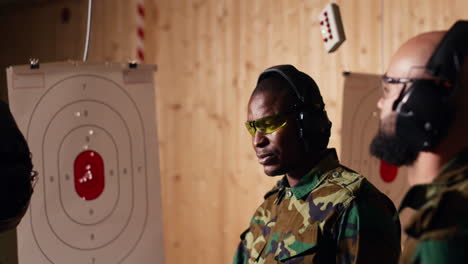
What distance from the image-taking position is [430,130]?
99cm

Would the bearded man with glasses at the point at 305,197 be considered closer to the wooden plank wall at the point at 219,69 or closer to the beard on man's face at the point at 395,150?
Answer: the beard on man's face at the point at 395,150

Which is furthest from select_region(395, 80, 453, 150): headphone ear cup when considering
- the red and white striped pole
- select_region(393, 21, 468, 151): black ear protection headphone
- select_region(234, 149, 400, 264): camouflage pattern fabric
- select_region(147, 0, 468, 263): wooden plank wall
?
the red and white striped pole

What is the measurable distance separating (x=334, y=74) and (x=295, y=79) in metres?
1.50

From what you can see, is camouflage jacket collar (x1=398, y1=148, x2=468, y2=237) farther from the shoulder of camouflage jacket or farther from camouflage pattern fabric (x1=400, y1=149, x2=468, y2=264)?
the shoulder of camouflage jacket

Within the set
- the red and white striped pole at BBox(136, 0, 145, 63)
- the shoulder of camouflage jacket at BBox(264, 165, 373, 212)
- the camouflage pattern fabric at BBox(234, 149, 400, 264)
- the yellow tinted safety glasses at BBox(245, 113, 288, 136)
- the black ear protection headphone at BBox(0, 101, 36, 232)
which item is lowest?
the camouflage pattern fabric at BBox(234, 149, 400, 264)

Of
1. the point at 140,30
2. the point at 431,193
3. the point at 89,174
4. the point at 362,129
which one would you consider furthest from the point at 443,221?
the point at 140,30

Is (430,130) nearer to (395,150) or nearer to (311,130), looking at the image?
(395,150)

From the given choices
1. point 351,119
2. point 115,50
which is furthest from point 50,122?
point 115,50

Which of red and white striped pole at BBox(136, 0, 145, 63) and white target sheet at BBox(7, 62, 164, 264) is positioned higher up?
red and white striped pole at BBox(136, 0, 145, 63)

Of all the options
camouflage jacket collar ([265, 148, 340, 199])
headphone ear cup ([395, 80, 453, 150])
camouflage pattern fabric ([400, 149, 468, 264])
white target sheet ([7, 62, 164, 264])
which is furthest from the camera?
white target sheet ([7, 62, 164, 264])

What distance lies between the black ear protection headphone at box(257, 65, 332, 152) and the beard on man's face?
0.51 m

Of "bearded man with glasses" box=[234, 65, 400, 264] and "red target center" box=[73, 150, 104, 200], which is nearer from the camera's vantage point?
"bearded man with glasses" box=[234, 65, 400, 264]

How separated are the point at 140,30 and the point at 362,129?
2024 millimetres

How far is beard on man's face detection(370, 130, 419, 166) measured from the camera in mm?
1031
